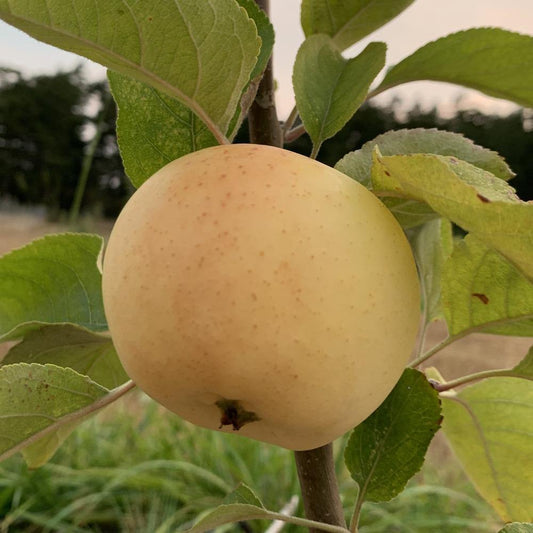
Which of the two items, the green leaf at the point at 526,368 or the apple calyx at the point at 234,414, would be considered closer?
the apple calyx at the point at 234,414

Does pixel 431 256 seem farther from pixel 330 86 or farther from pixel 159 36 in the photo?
pixel 159 36

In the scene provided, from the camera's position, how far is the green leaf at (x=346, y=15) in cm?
46

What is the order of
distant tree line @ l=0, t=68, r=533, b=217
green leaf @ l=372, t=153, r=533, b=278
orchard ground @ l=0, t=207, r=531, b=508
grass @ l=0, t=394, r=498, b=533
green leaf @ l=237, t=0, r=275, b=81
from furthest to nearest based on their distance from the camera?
distant tree line @ l=0, t=68, r=533, b=217
orchard ground @ l=0, t=207, r=531, b=508
grass @ l=0, t=394, r=498, b=533
green leaf @ l=237, t=0, r=275, b=81
green leaf @ l=372, t=153, r=533, b=278

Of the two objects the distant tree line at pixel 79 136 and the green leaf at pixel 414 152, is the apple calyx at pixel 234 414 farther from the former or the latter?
the distant tree line at pixel 79 136

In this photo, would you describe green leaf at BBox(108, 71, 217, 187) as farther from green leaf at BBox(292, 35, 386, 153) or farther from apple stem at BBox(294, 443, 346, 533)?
apple stem at BBox(294, 443, 346, 533)

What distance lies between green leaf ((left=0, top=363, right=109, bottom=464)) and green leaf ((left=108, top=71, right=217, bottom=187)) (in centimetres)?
14

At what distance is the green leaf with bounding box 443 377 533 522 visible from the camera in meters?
0.50

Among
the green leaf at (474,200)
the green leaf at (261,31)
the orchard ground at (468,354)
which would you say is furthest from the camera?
the orchard ground at (468,354)

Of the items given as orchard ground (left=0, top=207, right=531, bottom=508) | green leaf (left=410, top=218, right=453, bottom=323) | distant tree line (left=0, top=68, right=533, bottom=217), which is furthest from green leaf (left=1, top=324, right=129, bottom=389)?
distant tree line (left=0, top=68, right=533, bottom=217)

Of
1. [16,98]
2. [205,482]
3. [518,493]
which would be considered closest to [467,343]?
[205,482]

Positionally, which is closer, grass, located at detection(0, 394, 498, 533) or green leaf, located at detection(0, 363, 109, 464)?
green leaf, located at detection(0, 363, 109, 464)

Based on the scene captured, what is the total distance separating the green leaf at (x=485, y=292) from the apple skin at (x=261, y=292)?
99 millimetres

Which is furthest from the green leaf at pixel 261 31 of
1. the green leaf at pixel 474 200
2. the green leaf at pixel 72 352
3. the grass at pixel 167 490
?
the grass at pixel 167 490

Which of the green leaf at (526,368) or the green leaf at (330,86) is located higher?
the green leaf at (330,86)
